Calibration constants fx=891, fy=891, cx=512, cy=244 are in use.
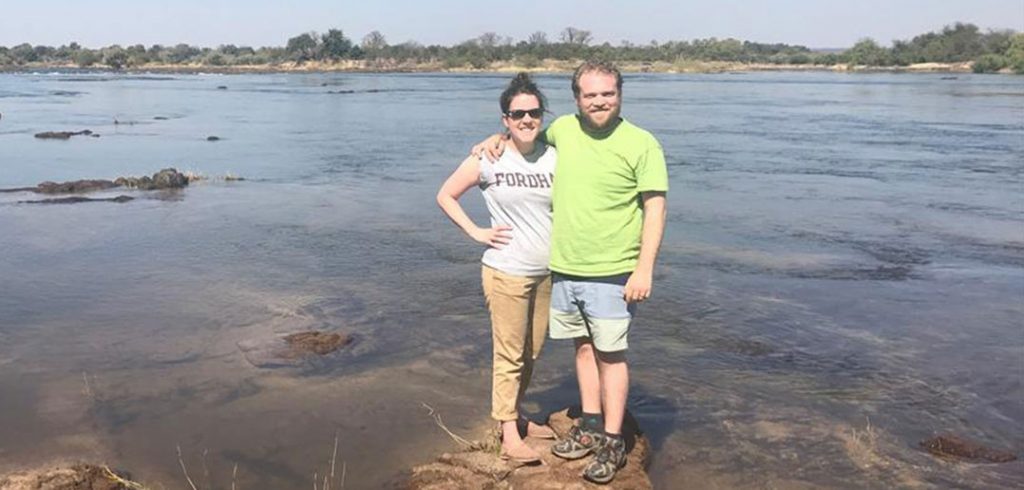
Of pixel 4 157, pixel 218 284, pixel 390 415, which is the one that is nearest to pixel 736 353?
pixel 390 415

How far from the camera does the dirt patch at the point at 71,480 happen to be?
4766mm

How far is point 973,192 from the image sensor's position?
16312 mm

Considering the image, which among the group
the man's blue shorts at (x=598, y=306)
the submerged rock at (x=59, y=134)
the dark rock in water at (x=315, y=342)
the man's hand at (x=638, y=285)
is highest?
the man's hand at (x=638, y=285)

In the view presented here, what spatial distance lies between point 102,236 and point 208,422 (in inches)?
282

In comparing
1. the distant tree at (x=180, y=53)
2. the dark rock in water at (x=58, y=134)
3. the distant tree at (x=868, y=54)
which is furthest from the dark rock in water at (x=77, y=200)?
the distant tree at (x=180, y=53)

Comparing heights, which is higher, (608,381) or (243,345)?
(608,381)

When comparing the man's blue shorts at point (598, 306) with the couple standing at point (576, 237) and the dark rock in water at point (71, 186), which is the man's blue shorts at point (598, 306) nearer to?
the couple standing at point (576, 237)

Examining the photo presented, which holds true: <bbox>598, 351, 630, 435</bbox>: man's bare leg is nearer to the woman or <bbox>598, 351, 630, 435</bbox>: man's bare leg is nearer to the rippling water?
the woman

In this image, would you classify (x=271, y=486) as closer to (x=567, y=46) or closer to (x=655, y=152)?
(x=655, y=152)

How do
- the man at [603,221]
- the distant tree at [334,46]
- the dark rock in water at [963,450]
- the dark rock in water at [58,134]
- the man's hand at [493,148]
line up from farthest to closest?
the distant tree at [334,46], the dark rock in water at [58,134], the dark rock in water at [963,450], the man's hand at [493,148], the man at [603,221]

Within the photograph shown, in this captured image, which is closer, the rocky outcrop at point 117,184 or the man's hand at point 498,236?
the man's hand at point 498,236

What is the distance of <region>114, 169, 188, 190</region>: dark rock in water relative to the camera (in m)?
16.4

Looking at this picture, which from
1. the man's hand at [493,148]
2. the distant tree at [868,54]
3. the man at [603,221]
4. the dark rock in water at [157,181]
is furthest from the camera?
the distant tree at [868,54]

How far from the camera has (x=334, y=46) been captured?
13538 cm
